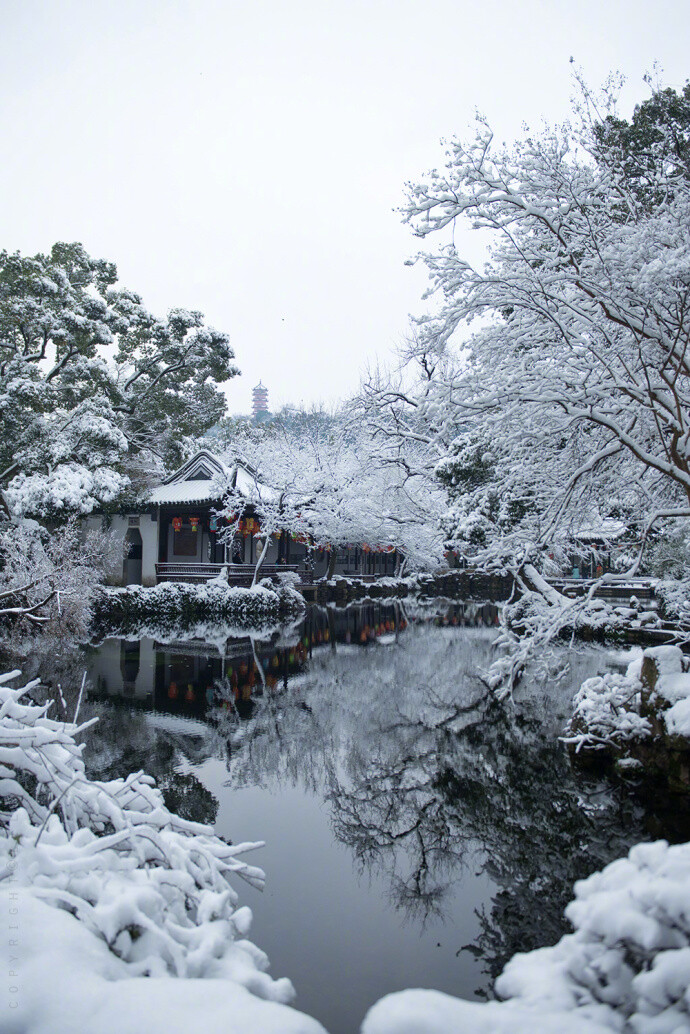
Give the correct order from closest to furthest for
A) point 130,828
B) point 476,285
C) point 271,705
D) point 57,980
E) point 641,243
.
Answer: point 57,980, point 130,828, point 641,243, point 476,285, point 271,705

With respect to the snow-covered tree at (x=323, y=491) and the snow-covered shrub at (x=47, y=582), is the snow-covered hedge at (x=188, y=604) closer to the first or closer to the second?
the snow-covered shrub at (x=47, y=582)

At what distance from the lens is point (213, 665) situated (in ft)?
43.3

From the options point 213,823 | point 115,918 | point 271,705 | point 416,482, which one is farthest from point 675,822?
point 416,482

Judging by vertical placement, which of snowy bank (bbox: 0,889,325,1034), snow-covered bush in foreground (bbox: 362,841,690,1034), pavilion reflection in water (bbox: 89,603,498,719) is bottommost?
pavilion reflection in water (bbox: 89,603,498,719)

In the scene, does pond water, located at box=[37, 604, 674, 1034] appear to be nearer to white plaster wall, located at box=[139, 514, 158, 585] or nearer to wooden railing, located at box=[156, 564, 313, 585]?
wooden railing, located at box=[156, 564, 313, 585]

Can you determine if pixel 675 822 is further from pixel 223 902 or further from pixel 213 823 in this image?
pixel 223 902

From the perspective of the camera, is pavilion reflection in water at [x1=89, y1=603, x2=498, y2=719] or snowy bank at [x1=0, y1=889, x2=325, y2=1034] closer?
snowy bank at [x1=0, y1=889, x2=325, y2=1034]

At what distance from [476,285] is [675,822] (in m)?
5.36

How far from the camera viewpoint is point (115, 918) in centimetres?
245

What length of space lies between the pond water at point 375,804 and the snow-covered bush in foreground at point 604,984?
1836mm

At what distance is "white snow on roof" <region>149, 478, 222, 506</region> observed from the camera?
25266 millimetres

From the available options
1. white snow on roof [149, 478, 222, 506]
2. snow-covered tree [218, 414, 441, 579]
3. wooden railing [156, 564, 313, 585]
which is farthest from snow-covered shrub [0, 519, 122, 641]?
snow-covered tree [218, 414, 441, 579]

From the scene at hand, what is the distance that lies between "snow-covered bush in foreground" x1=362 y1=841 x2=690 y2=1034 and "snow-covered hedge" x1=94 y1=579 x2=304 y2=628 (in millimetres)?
Answer: 18573

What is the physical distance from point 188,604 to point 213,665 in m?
8.85
